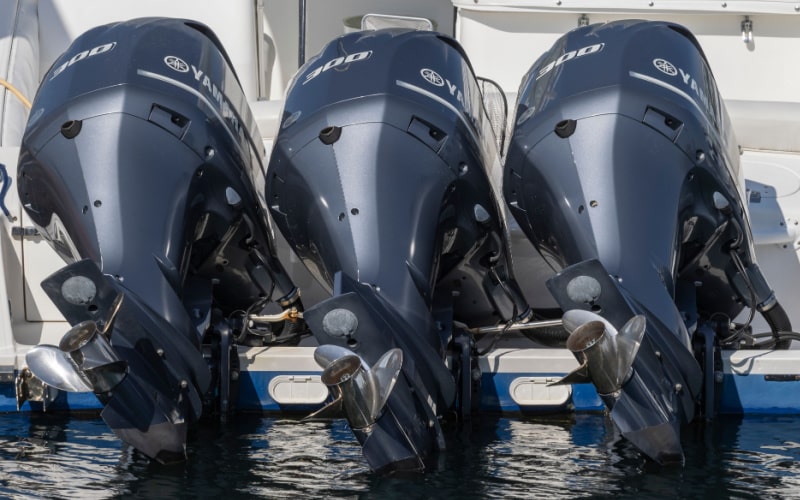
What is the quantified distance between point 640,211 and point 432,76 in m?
0.88

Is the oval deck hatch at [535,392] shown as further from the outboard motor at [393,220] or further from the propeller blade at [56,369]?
the propeller blade at [56,369]

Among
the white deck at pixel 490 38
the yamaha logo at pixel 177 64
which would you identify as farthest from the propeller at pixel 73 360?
the white deck at pixel 490 38

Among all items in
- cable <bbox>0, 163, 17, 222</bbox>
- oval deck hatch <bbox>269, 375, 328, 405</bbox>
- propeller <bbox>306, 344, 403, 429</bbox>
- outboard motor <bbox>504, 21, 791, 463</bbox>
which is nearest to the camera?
propeller <bbox>306, 344, 403, 429</bbox>

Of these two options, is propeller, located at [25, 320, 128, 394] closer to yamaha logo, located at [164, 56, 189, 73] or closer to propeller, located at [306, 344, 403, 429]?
propeller, located at [306, 344, 403, 429]

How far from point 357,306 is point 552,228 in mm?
848

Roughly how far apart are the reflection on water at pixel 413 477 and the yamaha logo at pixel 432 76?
1.16m

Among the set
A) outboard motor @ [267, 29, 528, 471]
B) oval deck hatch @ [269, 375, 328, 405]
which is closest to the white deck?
outboard motor @ [267, 29, 528, 471]

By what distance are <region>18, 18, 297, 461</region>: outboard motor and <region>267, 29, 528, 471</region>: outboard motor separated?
25 cm

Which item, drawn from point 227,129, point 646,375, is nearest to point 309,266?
Result: point 227,129

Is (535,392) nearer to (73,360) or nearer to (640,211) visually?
(640,211)

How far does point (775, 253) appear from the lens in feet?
17.6

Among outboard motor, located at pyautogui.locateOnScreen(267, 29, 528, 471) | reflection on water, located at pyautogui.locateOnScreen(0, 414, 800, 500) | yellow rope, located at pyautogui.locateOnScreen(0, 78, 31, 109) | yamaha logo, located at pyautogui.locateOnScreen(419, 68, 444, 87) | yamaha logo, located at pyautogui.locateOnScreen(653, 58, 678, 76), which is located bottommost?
reflection on water, located at pyautogui.locateOnScreen(0, 414, 800, 500)

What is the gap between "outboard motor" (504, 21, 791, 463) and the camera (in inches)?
154

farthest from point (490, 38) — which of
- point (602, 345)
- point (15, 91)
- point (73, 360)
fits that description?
point (73, 360)
